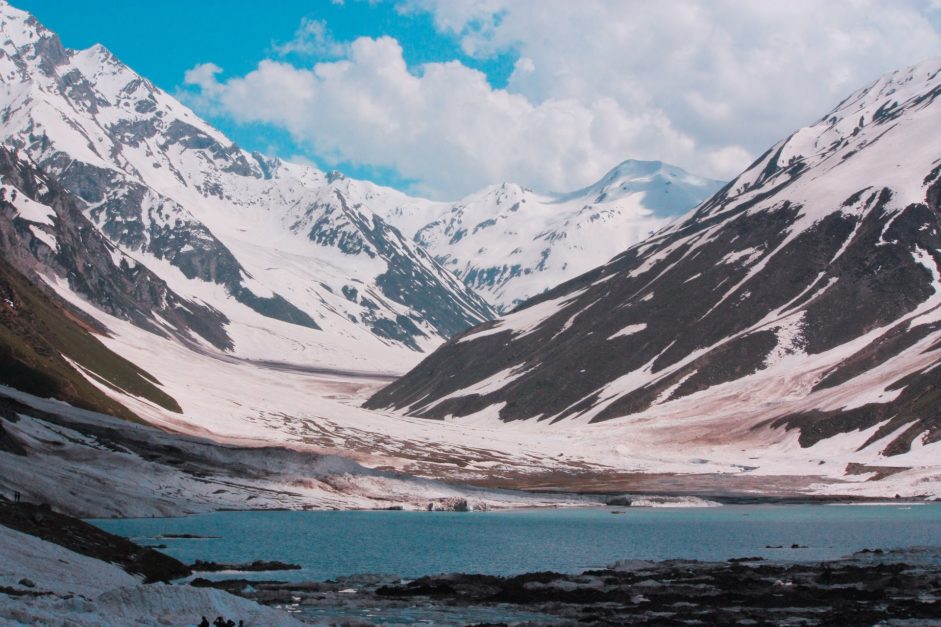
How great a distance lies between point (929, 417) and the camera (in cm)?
16088

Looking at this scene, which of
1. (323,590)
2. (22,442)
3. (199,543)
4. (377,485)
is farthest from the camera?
(377,485)

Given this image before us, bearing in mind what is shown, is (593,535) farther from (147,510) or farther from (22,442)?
(22,442)

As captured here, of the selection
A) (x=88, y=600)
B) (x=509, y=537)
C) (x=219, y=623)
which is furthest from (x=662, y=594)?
(x=509, y=537)

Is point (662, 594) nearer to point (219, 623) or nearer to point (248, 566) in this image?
point (248, 566)

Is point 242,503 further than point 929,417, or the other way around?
point 929,417

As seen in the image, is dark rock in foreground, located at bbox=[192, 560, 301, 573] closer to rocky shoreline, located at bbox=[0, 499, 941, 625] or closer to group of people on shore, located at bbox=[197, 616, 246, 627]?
rocky shoreline, located at bbox=[0, 499, 941, 625]

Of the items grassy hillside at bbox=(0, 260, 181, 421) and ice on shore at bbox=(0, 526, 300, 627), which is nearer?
ice on shore at bbox=(0, 526, 300, 627)

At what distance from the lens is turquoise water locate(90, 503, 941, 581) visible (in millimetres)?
70125

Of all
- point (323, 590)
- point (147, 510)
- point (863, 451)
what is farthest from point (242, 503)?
point (863, 451)

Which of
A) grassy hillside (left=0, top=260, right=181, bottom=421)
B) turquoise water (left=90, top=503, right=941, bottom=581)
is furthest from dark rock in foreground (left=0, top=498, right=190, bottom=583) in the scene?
grassy hillside (left=0, top=260, right=181, bottom=421)

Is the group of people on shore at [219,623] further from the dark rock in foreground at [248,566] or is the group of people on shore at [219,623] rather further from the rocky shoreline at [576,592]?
the dark rock in foreground at [248,566]

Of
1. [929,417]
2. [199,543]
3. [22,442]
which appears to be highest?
[929,417]

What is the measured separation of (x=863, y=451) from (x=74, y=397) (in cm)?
11506

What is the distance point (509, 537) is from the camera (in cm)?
8962
